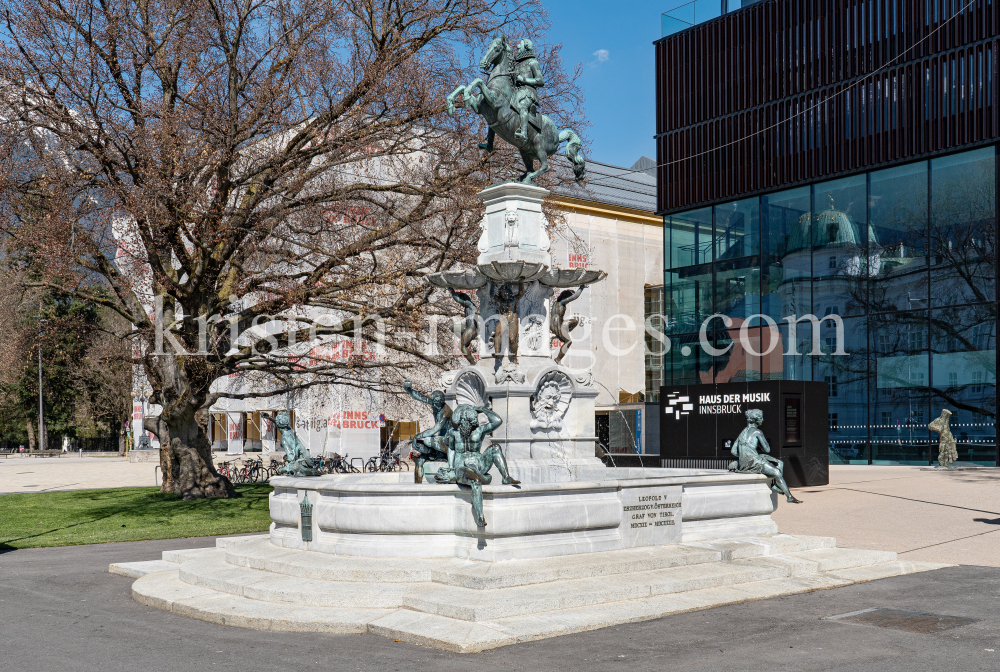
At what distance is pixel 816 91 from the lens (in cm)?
3681

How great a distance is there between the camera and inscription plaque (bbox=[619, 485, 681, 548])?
10.8 meters

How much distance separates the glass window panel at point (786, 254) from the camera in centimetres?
3725

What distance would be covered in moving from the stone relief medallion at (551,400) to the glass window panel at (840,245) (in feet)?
85.7

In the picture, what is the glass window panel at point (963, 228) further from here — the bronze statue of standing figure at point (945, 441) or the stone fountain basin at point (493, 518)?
the stone fountain basin at point (493, 518)

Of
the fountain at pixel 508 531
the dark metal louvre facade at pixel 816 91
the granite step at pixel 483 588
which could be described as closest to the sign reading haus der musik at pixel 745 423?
the fountain at pixel 508 531

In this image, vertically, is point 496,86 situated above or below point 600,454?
above

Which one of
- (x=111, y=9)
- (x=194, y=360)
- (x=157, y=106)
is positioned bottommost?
(x=194, y=360)

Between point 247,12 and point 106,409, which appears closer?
point 247,12

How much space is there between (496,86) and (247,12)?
869 centimetres

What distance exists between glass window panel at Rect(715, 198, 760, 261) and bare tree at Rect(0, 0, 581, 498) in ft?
65.7

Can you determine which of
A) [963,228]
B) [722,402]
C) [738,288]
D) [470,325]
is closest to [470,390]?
[470,325]

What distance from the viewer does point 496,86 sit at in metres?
12.8

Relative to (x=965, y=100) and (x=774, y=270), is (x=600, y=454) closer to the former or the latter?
(x=774, y=270)

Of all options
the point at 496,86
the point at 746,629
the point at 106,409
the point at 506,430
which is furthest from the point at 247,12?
the point at 106,409
